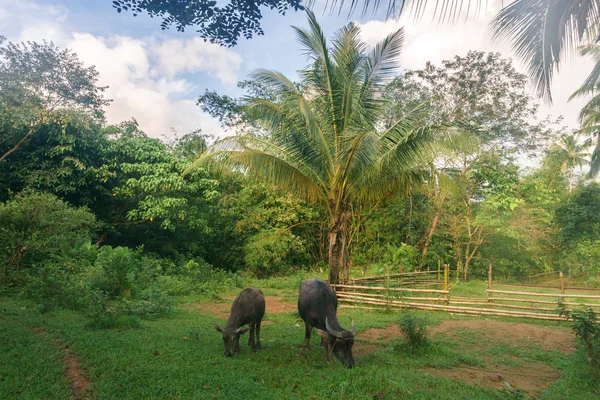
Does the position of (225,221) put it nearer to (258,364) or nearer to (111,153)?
(111,153)

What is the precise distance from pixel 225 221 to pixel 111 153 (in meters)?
6.04

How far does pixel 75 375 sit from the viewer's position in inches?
186

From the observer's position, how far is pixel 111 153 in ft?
46.4

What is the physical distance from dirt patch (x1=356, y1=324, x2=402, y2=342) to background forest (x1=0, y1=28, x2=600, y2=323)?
378 centimetres

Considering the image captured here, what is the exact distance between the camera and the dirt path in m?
4.22

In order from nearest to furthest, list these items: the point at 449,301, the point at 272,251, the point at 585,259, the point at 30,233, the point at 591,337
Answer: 1. the point at 591,337
2. the point at 30,233
3. the point at 449,301
4. the point at 272,251
5. the point at 585,259

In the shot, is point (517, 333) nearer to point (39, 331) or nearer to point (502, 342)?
point (502, 342)

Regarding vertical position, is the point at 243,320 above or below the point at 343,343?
above

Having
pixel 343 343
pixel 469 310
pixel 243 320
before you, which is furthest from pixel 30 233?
pixel 469 310

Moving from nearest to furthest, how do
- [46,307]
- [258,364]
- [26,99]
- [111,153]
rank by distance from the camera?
[258,364] → [46,307] → [26,99] → [111,153]

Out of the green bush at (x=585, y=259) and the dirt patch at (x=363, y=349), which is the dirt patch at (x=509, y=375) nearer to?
the dirt patch at (x=363, y=349)

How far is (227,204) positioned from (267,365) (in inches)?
511

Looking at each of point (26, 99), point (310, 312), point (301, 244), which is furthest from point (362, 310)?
point (26, 99)

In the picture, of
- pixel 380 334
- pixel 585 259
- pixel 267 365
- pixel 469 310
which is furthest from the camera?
pixel 585 259
